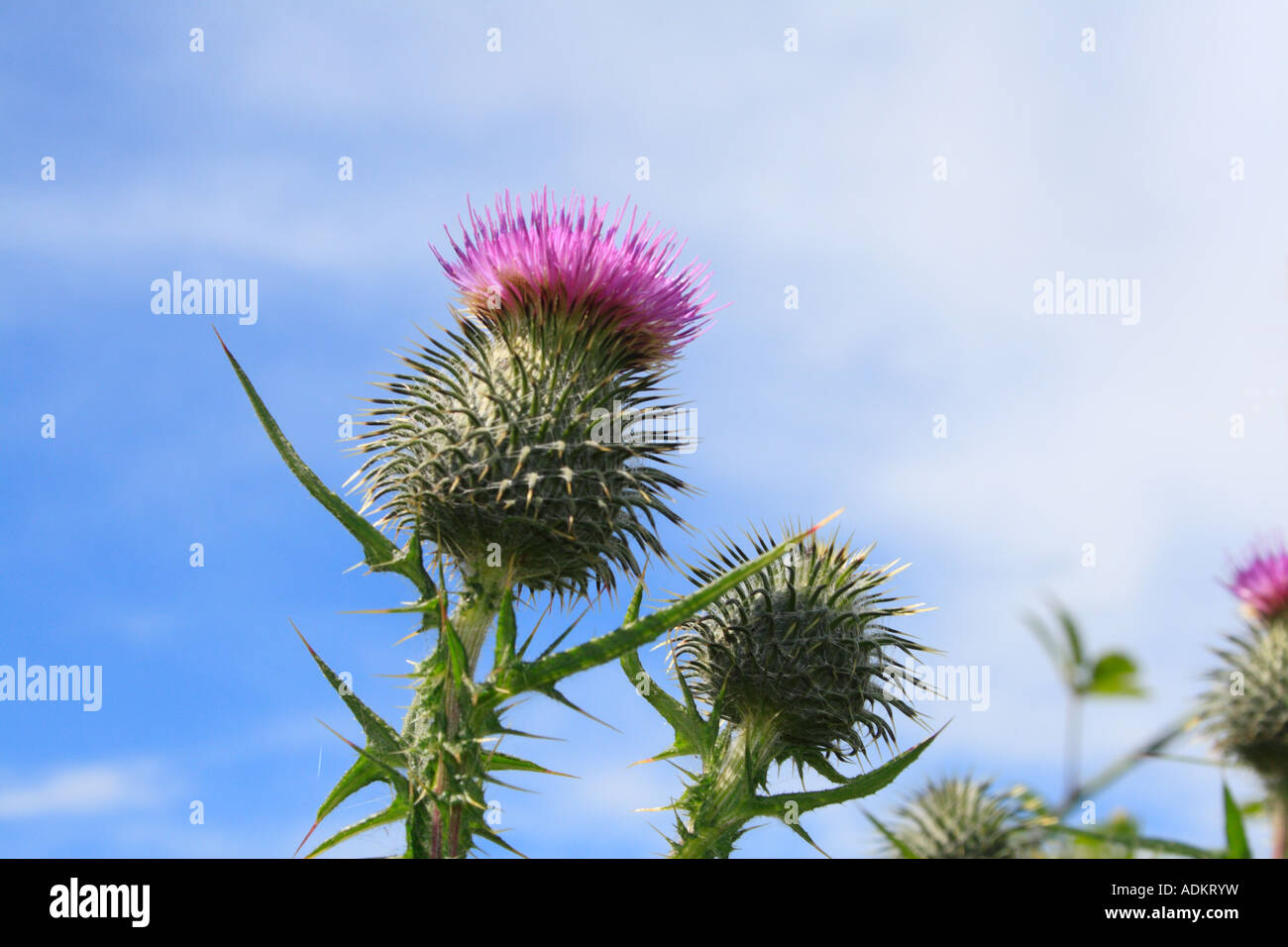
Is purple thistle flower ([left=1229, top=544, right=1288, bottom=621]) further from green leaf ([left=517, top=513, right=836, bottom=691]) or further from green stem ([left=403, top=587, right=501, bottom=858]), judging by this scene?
green stem ([left=403, top=587, right=501, bottom=858])

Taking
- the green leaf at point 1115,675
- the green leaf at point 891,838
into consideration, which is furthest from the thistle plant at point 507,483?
the green leaf at point 1115,675

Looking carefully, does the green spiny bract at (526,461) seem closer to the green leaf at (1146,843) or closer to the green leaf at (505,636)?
the green leaf at (505,636)

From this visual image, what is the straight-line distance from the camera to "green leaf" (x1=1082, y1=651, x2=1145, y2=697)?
1.20m

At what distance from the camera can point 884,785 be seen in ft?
20.6

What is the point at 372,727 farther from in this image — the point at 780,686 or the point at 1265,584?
the point at 1265,584

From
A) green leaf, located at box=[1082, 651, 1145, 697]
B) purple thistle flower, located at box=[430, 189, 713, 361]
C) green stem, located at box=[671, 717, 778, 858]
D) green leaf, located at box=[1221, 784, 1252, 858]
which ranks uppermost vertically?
purple thistle flower, located at box=[430, 189, 713, 361]

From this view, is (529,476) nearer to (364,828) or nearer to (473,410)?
(473,410)

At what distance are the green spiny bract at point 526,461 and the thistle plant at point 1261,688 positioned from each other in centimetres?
315

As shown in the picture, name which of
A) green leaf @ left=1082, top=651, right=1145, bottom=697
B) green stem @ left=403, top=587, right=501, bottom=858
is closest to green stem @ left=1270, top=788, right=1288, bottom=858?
green leaf @ left=1082, top=651, right=1145, bottom=697

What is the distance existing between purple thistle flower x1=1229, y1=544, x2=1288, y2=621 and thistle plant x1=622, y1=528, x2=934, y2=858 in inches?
81.2

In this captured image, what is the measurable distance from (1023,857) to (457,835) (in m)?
3.09

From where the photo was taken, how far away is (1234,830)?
3160mm
